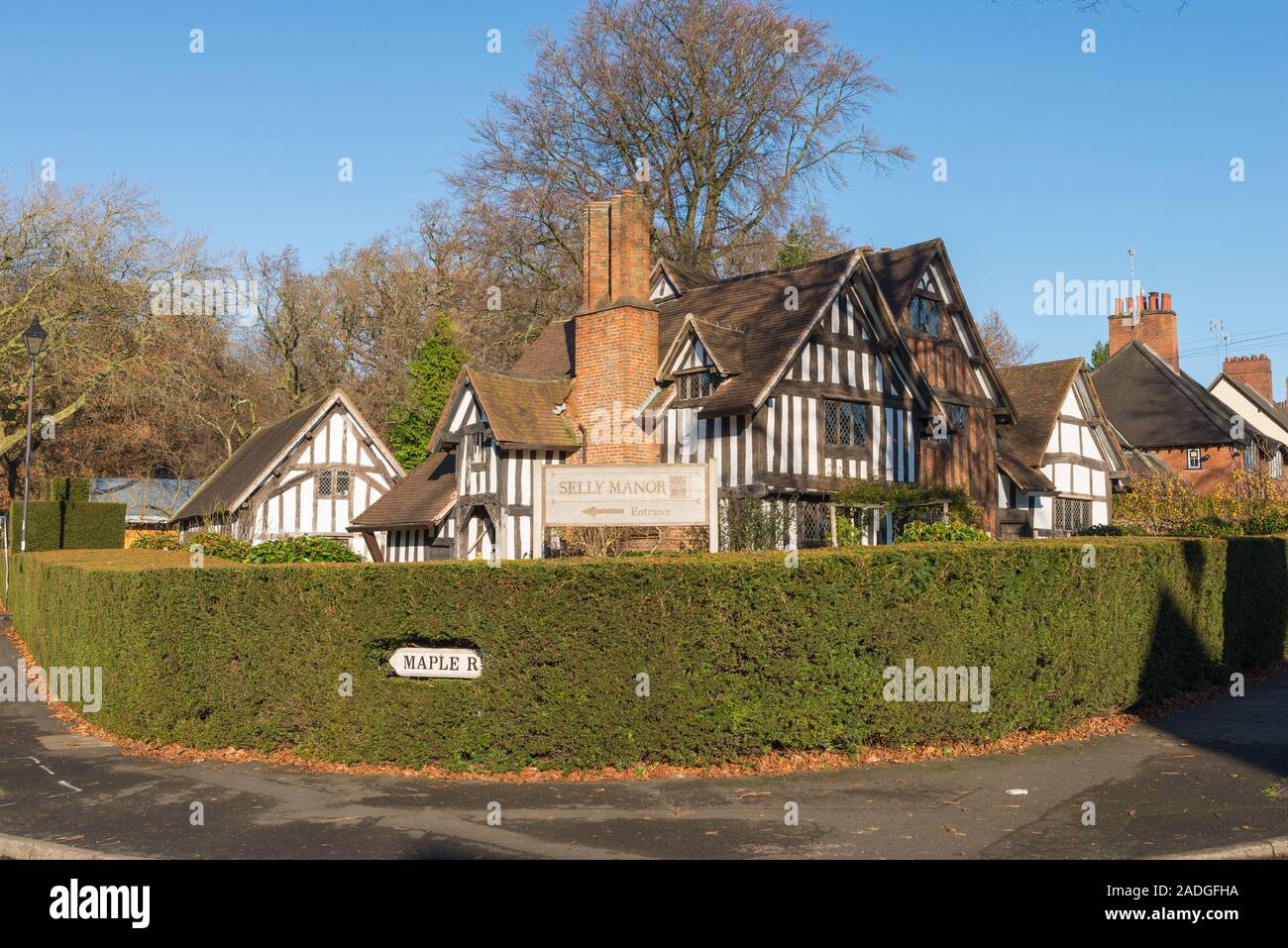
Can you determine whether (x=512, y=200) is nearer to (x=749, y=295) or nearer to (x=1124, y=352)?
(x=749, y=295)

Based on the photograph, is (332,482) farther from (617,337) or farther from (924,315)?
(924,315)

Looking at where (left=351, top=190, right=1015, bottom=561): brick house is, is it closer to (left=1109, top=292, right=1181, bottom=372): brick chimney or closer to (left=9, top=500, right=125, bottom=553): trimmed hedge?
(left=9, top=500, right=125, bottom=553): trimmed hedge

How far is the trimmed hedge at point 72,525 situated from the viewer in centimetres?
2906

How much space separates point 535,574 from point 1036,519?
25.0m

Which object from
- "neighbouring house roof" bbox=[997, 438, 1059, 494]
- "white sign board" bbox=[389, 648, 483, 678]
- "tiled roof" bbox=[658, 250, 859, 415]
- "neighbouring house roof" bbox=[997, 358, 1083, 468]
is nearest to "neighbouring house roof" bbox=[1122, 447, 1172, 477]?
"neighbouring house roof" bbox=[997, 358, 1083, 468]

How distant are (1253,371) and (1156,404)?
13.3m

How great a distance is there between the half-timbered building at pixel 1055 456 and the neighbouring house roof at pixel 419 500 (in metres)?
14.9

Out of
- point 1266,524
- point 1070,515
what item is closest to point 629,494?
point 1266,524

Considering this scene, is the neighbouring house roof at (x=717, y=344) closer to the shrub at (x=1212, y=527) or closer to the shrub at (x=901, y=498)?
the shrub at (x=901, y=498)

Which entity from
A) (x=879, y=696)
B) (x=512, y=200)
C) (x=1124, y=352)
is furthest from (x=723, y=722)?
(x=1124, y=352)

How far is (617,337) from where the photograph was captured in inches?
938

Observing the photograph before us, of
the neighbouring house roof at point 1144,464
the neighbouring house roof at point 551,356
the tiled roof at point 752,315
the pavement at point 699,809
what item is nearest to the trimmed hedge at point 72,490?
the neighbouring house roof at point 551,356

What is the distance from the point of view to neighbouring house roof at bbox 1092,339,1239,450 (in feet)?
152

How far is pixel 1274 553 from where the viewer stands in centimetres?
1756
